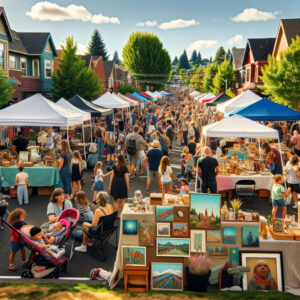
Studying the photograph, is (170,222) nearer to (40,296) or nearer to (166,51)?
(40,296)

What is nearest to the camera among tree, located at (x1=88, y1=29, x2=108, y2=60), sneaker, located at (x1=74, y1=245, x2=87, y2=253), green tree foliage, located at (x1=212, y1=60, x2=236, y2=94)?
sneaker, located at (x1=74, y1=245, x2=87, y2=253)

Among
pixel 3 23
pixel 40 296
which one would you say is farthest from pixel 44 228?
pixel 3 23

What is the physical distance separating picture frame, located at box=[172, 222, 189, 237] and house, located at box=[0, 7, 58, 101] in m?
21.9

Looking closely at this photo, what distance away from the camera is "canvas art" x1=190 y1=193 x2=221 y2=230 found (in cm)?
628

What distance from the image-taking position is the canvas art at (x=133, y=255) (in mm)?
6395

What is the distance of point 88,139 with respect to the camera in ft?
63.8

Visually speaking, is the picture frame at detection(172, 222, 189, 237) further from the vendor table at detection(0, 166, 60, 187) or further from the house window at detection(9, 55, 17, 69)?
the house window at detection(9, 55, 17, 69)

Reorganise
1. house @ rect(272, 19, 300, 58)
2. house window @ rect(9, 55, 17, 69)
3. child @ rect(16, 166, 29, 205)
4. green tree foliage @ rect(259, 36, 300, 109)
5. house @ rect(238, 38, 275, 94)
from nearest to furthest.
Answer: child @ rect(16, 166, 29, 205), green tree foliage @ rect(259, 36, 300, 109), house window @ rect(9, 55, 17, 69), house @ rect(272, 19, 300, 58), house @ rect(238, 38, 275, 94)

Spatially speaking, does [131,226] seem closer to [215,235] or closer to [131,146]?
[215,235]

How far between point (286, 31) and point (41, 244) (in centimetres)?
3431

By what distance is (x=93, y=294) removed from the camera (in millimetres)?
5824

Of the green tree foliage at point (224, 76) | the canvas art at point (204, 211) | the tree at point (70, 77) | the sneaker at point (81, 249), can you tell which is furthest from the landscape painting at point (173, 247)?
the green tree foliage at point (224, 76)

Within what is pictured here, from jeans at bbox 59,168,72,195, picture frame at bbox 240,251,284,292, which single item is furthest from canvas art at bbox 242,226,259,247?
jeans at bbox 59,168,72,195

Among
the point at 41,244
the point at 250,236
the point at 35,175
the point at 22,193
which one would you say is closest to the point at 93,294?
the point at 41,244
